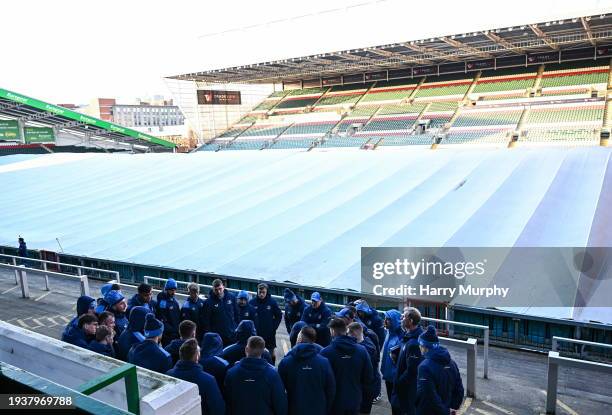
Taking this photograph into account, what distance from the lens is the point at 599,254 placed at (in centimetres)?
669

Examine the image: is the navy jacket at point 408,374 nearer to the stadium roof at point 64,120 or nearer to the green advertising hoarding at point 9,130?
the stadium roof at point 64,120

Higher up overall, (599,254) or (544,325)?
(599,254)

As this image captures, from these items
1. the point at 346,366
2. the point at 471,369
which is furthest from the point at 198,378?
the point at 471,369

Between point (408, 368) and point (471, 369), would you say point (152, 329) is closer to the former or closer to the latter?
point (408, 368)

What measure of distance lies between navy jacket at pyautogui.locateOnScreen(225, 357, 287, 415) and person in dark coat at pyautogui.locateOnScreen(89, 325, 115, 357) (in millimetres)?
1422

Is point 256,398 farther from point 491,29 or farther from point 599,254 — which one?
point 491,29

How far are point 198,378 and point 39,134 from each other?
1306 inches

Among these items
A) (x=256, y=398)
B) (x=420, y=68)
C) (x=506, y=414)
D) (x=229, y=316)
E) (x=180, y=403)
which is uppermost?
(x=420, y=68)

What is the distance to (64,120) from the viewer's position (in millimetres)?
30516

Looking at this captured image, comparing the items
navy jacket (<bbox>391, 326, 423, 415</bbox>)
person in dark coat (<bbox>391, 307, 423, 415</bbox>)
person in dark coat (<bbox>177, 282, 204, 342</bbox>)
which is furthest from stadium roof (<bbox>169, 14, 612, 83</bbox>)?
navy jacket (<bbox>391, 326, 423, 415</bbox>)

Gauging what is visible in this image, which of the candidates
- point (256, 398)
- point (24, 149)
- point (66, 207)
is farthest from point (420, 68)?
point (256, 398)

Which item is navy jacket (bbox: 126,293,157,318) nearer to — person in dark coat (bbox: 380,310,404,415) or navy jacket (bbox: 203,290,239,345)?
navy jacket (bbox: 203,290,239,345)

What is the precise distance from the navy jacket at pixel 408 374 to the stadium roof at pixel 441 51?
1862 cm

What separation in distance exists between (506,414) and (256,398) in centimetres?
247
